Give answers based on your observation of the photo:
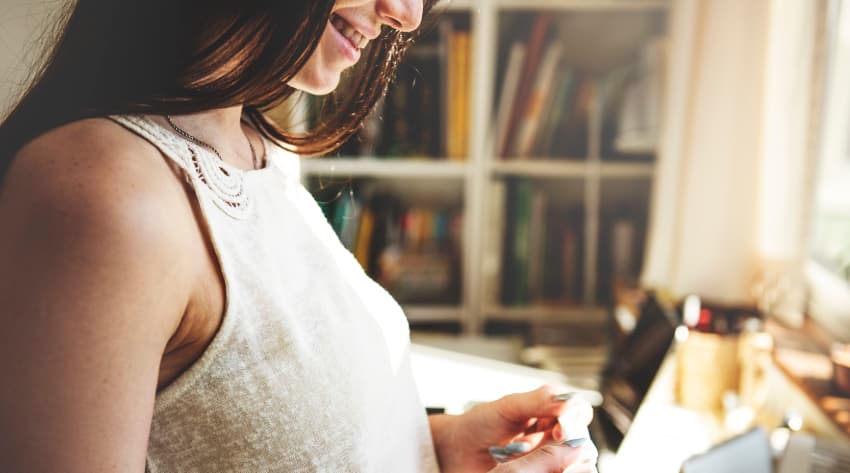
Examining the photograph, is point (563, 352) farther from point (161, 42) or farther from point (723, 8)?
point (161, 42)

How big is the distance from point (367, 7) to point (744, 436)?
31.5 inches

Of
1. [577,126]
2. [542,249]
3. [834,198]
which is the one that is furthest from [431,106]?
[834,198]

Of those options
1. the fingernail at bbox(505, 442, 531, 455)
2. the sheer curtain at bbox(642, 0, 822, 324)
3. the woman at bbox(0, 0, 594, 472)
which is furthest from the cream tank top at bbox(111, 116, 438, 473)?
the sheer curtain at bbox(642, 0, 822, 324)

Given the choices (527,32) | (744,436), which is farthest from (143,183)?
(527,32)

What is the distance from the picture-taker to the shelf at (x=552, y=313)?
2.19 m

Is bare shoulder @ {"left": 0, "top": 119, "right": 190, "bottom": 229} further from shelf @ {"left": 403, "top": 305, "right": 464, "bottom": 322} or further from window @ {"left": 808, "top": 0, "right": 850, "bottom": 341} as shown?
shelf @ {"left": 403, "top": 305, "right": 464, "bottom": 322}

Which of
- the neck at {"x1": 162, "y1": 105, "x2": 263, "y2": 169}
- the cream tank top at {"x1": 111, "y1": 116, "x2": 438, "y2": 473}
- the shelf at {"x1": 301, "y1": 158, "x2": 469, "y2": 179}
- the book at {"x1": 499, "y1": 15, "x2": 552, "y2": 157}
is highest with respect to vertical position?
the book at {"x1": 499, "y1": 15, "x2": 552, "y2": 157}

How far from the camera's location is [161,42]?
18.3 inches

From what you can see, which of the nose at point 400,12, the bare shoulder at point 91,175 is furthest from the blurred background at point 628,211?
the bare shoulder at point 91,175

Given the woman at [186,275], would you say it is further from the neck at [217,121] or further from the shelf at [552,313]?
the shelf at [552,313]

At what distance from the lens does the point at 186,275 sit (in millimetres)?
420

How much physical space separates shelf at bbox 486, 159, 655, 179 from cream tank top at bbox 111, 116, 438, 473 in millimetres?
1525

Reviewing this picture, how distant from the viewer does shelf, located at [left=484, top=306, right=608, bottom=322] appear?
7.20ft

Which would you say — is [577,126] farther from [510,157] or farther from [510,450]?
[510,450]
